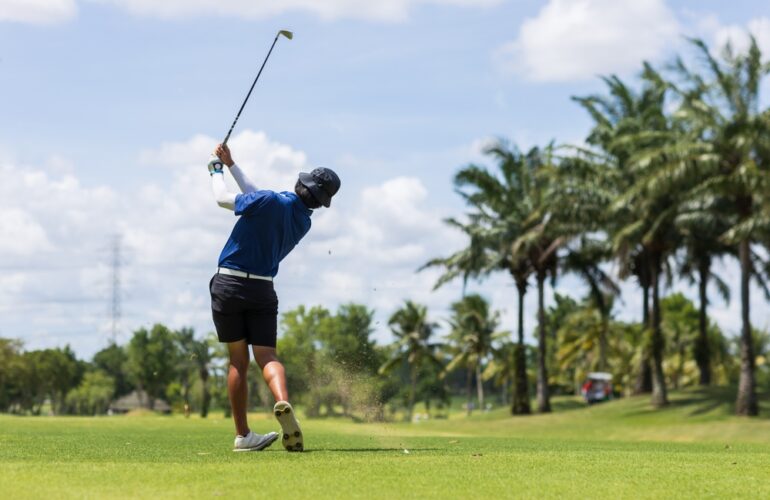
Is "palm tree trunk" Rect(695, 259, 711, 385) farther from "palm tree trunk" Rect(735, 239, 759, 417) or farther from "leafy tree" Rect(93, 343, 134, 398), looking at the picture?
"leafy tree" Rect(93, 343, 134, 398)

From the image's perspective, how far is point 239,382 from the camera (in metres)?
9.26

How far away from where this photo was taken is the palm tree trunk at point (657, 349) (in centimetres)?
4394

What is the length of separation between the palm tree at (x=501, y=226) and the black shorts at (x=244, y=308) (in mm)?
41190

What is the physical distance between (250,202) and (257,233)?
0.85 feet

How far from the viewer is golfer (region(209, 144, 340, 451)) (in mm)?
8984

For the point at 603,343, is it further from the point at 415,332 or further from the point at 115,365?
the point at 115,365

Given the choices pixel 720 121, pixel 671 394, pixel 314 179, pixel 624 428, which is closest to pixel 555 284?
pixel 671 394

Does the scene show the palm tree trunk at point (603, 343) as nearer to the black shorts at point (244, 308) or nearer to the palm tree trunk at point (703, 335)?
the palm tree trunk at point (703, 335)

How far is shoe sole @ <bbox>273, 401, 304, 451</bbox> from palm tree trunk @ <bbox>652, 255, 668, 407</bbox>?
36.7m

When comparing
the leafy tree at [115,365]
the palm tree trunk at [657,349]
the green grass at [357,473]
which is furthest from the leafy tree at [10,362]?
the green grass at [357,473]

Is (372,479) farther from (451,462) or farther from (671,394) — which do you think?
(671,394)

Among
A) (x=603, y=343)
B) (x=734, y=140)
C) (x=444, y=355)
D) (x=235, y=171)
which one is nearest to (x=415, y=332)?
(x=444, y=355)

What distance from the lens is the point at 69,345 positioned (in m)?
128

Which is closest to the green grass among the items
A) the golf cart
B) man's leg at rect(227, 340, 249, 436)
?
man's leg at rect(227, 340, 249, 436)
